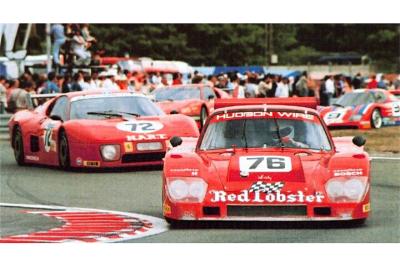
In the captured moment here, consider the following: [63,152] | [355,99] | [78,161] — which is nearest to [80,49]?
[355,99]

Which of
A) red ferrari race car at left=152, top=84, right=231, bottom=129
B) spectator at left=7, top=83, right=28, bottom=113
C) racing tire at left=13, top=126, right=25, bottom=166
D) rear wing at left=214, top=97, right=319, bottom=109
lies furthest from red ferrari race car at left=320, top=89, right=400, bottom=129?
rear wing at left=214, top=97, right=319, bottom=109

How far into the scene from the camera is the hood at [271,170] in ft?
26.6

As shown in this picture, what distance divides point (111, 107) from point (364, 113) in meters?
10.0

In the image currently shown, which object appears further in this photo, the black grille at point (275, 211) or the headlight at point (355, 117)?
the headlight at point (355, 117)

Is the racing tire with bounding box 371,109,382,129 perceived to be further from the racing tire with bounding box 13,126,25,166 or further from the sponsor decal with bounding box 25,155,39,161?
the sponsor decal with bounding box 25,155,39,161

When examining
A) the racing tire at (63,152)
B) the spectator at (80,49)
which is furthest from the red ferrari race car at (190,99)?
the racing tire at (63,152)

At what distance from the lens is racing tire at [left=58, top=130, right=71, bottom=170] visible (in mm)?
14086

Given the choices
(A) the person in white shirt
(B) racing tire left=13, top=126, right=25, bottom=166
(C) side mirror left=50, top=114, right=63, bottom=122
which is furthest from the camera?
(A) the person in white shirt

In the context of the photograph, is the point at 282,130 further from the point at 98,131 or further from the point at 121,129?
the point at 98,131

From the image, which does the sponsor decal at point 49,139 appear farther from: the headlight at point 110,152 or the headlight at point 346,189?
the headlight at point 346,189

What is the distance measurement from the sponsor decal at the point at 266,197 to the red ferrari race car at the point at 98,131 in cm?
561

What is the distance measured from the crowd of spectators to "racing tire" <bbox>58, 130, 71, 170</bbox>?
457cm

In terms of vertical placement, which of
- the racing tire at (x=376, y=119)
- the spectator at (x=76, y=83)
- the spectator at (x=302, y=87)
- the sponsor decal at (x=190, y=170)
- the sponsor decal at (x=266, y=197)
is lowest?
the racing tire at (x=376, y=119)

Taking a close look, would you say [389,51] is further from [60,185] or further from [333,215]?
[333,215]
